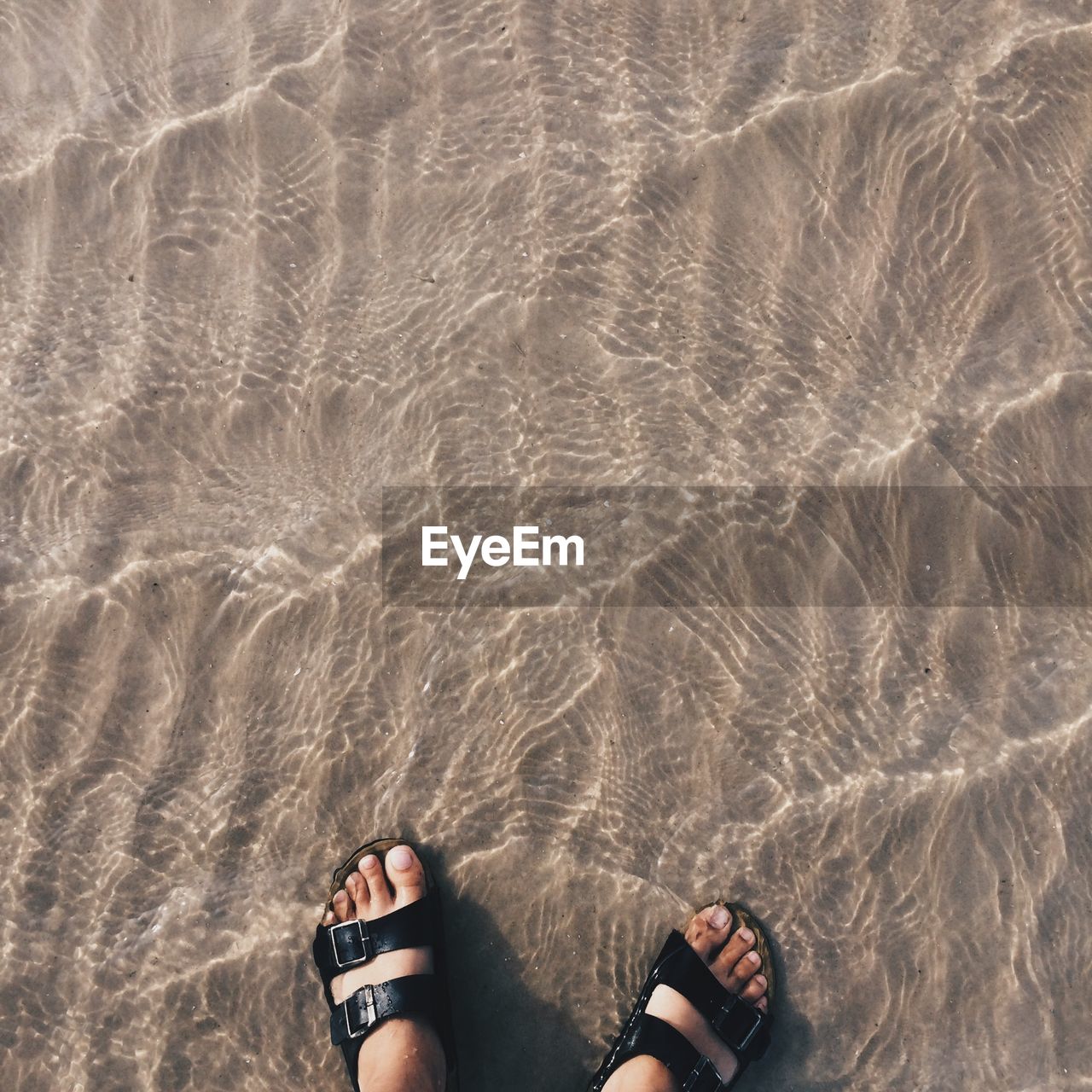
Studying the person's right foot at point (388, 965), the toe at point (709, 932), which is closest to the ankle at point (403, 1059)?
the person's right foot at point (388, 965)

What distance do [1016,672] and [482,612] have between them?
1.85 m

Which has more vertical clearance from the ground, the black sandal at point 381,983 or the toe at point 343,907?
the toe at point 343,907

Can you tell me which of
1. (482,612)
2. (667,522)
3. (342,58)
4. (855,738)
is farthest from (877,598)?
(342,58)

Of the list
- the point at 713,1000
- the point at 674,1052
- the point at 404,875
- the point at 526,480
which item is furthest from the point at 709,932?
the point at 526,480

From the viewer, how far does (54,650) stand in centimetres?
284

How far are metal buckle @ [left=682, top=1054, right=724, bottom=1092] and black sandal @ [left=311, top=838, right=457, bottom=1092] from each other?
2.58ft

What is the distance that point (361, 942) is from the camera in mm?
2797

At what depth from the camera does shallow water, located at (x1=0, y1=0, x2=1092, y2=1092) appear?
9.14ft

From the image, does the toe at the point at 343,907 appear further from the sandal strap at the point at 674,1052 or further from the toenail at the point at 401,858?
the sandal strap at the point at 674,1052

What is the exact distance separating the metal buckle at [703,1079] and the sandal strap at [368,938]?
0.99 m

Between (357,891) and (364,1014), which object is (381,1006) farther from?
(357,891)

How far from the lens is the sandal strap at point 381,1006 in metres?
2.74

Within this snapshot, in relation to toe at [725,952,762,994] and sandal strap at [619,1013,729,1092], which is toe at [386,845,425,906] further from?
toe at [725,952,762,994]

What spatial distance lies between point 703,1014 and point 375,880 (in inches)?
47.7
